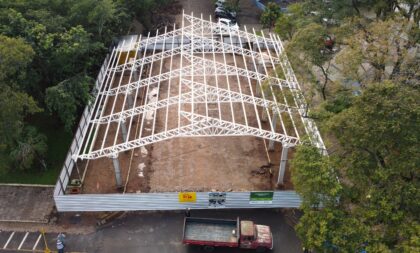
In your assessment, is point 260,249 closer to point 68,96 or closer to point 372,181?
point 372,181

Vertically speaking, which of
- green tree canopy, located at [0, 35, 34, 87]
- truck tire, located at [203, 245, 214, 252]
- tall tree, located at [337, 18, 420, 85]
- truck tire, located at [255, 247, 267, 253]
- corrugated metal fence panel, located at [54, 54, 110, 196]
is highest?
tall tree, located at [337, 18, 420, 85]

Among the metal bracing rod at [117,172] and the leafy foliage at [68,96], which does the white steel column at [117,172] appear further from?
the leafy foliage at [68,96]

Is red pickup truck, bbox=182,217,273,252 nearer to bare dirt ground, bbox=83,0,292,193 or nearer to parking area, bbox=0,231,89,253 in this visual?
bare dirt ground, bbox=83,0,292,193

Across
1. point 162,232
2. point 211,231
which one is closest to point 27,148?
point 162,232

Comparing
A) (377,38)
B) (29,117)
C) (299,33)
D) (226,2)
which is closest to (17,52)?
(29,117)

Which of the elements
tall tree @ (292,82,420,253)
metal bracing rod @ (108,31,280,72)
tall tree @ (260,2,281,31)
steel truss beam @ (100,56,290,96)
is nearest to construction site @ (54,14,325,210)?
steel truss beam @ (100,56,290,96)
